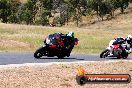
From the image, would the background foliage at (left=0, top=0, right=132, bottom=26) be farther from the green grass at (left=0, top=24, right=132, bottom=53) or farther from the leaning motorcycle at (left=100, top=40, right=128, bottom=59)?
the leaning motorcycle at (left=100, top=40, right=128, bottom=59)

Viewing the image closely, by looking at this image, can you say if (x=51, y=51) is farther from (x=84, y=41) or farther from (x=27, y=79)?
(x=84, y=41)

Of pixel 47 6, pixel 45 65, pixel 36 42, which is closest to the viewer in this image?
pixel 45 65

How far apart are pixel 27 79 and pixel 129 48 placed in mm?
15502

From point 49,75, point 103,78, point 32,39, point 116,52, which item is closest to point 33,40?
point 32,39

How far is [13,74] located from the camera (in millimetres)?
18297

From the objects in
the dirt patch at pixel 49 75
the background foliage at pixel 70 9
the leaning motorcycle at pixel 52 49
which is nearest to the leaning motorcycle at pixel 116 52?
the leaning motorcycle at pixel 52 49

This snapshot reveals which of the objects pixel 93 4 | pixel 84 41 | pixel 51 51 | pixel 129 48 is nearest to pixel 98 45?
pixel 84 41

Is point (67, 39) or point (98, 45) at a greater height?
point (67, 39)

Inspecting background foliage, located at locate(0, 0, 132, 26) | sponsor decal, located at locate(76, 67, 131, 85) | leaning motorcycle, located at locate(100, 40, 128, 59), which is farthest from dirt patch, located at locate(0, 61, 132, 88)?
background foliage, located at locate(0, 0, 132, 26)

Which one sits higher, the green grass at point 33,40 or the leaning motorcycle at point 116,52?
the leaning motorcycle at point 116,52

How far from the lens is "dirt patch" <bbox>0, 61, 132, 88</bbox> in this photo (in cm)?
1708

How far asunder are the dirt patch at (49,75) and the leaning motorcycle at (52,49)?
4.96m

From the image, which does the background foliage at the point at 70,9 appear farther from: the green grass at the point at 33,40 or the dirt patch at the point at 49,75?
the dirt patch at the point at 49,75

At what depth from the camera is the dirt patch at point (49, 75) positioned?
56.0ft
